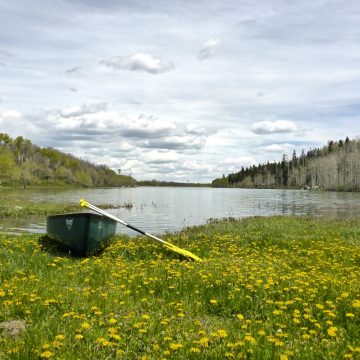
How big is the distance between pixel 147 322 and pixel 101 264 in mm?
4483

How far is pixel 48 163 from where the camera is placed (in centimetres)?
16225

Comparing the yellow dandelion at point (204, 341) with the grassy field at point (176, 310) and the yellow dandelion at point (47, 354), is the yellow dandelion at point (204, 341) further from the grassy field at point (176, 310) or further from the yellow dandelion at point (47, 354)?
the yellow dandelion at point (47, 354)

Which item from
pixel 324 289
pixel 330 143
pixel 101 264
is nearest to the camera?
pixel 324 289

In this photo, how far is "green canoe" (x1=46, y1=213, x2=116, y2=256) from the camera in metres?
12.3

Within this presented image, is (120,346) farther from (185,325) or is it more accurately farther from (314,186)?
(314,186)

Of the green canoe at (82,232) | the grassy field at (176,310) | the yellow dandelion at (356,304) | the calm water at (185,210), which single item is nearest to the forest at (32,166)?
the calm water at (185,210)

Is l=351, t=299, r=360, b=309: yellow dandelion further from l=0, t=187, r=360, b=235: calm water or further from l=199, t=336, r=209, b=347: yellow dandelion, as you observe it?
l=0, t=187, r=360, b=235: calm water

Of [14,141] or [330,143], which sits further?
[330,143]

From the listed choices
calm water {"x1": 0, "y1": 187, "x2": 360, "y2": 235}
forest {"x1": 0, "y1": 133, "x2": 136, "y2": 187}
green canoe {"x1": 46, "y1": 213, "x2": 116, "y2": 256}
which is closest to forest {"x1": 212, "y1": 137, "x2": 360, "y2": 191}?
calm water {"x1": 0, "y1": 187, "x2": 360, "y2": 235}

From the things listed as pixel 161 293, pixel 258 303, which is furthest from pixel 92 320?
pixel 258 303

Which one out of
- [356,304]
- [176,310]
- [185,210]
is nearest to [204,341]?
[176,310]

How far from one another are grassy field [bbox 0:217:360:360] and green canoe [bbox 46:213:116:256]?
1.36 metres

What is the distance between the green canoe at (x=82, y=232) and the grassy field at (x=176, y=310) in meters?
1.36

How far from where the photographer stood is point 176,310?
6.86 metres
